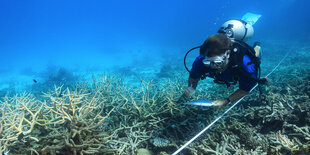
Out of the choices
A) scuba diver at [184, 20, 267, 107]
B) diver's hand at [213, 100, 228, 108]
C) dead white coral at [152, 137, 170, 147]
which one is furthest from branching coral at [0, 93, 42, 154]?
scuba diver at [184, 20, 267, 107]

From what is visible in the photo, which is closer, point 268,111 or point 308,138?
point 308,138

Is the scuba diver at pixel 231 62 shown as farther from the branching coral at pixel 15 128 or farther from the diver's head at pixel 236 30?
the branching coral at pixel 15 128

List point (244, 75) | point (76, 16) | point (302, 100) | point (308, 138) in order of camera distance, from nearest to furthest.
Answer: point (308, 138) → point (244, 75) → point (302, 100) → point (76, 16)

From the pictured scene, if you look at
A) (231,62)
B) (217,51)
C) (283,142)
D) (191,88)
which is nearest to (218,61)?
(217,51)

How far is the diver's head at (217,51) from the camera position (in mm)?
2363

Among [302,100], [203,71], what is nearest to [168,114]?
[203,71]

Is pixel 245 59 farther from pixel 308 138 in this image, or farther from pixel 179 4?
pixel 179 4

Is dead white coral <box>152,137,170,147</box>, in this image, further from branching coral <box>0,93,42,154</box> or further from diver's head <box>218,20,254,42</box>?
diver's head <box>218,20,254,42</box>

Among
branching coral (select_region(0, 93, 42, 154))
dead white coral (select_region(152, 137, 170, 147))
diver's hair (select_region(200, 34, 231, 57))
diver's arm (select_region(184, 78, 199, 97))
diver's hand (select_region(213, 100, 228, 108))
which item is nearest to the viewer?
branching coral (select_region(0, 93, 42, 154))

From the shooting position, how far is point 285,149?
2230 mm

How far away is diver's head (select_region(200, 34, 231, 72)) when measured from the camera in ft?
7.75

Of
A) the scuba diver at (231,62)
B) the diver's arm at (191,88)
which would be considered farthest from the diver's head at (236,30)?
the diver's arm at (191,88)

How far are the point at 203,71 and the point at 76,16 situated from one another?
576ft

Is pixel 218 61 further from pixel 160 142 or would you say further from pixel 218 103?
pixel 160 142
